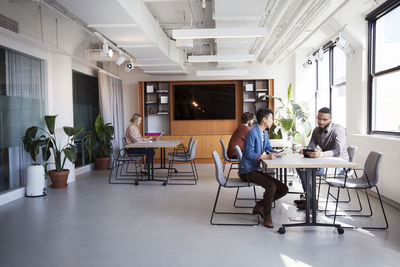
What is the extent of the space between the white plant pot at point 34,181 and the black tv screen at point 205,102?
5.53 m

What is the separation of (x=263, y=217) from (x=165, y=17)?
4.84 m

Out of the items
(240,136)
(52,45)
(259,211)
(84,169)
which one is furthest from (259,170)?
(84,169)

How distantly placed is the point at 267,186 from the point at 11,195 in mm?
4202

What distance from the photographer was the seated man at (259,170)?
13.1ft

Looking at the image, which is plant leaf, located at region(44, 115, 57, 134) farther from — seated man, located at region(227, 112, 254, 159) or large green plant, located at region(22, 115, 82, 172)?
seated man, located at region(227, 112, 254, 159)

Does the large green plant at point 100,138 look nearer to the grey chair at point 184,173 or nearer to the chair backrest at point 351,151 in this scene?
the grey chair at point 184,173

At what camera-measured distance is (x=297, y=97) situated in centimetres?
1022

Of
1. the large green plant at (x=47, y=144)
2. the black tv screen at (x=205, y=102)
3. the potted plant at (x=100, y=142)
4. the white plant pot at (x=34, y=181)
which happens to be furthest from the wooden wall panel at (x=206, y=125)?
the white plant pot at (x=34, y=181)

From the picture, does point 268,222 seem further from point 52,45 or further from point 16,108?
point 52,45

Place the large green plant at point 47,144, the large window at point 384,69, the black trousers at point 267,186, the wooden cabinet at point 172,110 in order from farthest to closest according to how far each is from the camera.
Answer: the wooden cabinet at point 172,110, the large green plant at point 47,144, the large window at point 384,69, the black trousers at point 267,186

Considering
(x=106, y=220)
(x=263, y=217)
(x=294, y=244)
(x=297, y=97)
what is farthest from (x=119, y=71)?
(x=294, y=244)

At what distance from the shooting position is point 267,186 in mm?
3994

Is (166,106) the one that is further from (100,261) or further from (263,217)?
(100,261)

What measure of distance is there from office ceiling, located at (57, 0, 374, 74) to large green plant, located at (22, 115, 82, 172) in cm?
195
